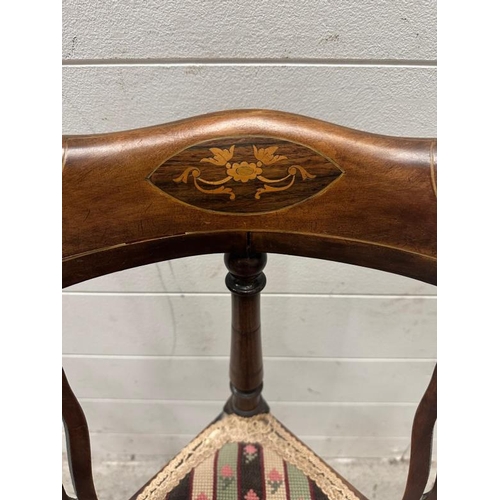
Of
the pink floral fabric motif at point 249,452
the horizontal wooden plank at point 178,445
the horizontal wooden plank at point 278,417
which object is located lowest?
the horizontal wooden plank at point 178,445

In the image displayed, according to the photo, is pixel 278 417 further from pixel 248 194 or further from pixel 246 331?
pixel 248 194

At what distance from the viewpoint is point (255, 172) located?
19.5 inches

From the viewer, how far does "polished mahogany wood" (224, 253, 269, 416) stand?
60 centimetres

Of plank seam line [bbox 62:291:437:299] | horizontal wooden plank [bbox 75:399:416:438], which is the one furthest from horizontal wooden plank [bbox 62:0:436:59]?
horizontal wooden plank [bbox 75:399:416:438]

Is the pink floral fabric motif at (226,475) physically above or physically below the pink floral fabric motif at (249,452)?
below

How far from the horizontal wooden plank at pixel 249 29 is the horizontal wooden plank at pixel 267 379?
0.62 meters

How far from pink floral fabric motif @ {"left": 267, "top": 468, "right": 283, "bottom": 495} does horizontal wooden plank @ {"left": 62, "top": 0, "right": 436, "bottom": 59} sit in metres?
0.53

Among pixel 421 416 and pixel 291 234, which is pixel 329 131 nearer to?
pixel 291 234

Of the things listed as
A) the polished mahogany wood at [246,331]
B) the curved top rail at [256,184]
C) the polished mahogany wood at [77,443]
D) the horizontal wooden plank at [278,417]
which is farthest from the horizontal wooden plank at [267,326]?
the curved top rail at [256,184]

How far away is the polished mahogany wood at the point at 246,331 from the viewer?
0.60m

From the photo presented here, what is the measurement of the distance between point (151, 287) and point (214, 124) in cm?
54

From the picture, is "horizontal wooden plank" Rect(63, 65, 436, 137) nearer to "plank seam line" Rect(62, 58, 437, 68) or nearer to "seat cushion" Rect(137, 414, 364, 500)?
"plank seam line" Rect(62, 58, 437, 68)

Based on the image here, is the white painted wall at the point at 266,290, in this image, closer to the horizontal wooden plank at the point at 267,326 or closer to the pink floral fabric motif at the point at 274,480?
the horizontal wooden plank at the point at 267,326

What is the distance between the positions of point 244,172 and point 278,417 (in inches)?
34.5
